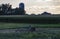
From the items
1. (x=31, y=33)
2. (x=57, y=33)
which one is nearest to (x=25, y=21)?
(x=31, y=33)

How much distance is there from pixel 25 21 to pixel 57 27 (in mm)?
240

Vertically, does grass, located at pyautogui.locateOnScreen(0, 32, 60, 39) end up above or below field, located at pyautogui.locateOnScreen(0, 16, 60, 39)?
below

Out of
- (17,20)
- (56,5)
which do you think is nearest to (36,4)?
(56,5)

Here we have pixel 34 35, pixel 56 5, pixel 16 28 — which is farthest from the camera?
pixel 56 5

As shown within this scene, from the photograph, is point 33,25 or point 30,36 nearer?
point 30,36

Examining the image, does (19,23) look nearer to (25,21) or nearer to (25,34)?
(25,21)

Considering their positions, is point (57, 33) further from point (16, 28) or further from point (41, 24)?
point (16, 28)

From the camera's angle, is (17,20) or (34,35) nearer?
(34,35)

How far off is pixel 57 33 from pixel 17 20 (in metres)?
0.32

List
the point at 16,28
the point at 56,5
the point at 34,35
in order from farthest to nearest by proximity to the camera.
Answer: the point at 56,5, the point at 16,28, the point at 34,35

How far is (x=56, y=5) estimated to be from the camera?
2594 millimetres

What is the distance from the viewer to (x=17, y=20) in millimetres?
1119

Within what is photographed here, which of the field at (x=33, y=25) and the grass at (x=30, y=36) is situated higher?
the field at (x=33, y=25)

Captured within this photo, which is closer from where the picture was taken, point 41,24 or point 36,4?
point 41,24
